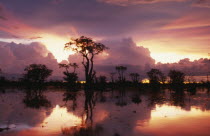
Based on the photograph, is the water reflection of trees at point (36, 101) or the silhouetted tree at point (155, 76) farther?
the silhouetted tree at point (155, 76)

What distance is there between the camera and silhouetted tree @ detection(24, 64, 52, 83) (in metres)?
64.6

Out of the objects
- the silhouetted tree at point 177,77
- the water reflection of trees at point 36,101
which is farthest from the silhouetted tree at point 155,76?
the water reflection of trees at point 36,101

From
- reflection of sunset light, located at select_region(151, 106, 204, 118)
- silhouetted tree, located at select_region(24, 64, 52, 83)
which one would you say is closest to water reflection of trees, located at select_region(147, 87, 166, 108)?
reflection of sunset light, located at select_region(151, 106, 204, 118)

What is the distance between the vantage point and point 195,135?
822cm

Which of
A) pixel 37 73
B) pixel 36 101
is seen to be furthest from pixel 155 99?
pixel 37 73

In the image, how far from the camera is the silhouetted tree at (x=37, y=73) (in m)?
64.6

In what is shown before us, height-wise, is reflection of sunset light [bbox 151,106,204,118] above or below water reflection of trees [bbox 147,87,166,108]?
above

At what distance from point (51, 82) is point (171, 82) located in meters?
55.3

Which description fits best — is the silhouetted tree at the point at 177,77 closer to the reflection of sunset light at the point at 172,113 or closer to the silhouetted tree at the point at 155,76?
the silhouetted tree at the point at 155,76

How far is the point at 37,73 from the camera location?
65.4 metres

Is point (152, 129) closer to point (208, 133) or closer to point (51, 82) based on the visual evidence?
point (208, 133)

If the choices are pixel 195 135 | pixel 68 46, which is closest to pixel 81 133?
pixel 195 135

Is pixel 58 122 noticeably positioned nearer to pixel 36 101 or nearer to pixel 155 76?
pixel 36 101

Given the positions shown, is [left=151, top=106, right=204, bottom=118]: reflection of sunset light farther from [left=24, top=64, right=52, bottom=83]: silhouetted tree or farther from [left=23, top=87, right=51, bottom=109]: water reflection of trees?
[left=24, top=64, right=52, bottom=83]: silhouetted tree
